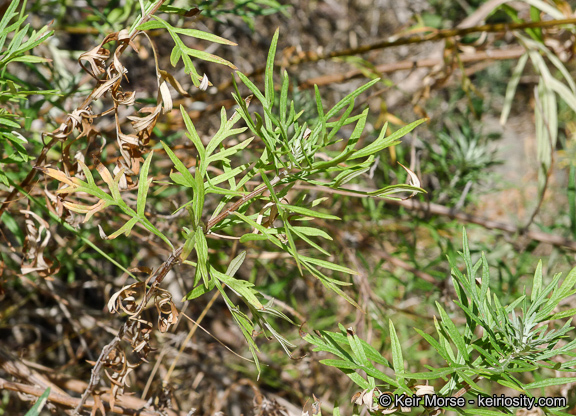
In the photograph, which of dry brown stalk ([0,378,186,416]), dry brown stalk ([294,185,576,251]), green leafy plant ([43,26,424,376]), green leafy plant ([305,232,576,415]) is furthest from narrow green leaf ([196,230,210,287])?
dry brown stalk ([294,185,576,251])

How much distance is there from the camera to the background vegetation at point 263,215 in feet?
1.83

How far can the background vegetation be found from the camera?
559 millimetres

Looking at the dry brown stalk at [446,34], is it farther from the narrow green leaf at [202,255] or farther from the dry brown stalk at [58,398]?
the dry brown stalk at [58,398]

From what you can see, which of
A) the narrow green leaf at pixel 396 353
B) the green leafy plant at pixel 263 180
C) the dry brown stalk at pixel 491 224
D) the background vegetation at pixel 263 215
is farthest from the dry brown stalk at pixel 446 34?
the narrow green leaf at pixel 396 353

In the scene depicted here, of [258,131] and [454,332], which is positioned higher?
[258,131]

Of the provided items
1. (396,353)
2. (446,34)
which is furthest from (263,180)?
(446,34)

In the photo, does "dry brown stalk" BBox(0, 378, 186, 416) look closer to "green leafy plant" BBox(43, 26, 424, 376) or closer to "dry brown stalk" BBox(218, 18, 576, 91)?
"green leafy plant" BBox(43, 26, 424, 376)

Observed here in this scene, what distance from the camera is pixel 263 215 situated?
1.96 feet

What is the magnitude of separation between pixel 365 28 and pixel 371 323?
180cm

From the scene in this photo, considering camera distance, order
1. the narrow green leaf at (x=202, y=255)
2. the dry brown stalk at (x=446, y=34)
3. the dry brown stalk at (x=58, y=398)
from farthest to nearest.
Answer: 1. the dry brown stalk at (x=446, y=34)
2. the dry brown stalk at (x=58, y=398)
3. the narrow green leaf at (x=202, y=255)

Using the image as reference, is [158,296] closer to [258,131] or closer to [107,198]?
[107,198]

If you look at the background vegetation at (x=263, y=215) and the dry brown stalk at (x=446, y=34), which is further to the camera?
the dry brown stalk at (x=446, y=34)

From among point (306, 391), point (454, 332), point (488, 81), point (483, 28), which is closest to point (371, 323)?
point (306, 391)

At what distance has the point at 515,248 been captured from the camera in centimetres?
133
